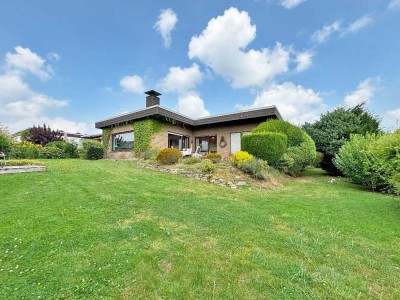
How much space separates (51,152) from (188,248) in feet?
56.1

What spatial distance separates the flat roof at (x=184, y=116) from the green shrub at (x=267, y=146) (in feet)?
11.9

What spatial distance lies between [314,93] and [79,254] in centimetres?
1741

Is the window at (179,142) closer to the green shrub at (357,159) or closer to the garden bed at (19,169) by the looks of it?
the garden bed at (19,169)

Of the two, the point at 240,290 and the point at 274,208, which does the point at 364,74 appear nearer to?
the point at 274,208

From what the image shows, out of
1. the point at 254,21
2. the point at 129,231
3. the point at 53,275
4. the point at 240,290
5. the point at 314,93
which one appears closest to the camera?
the point at 240,290

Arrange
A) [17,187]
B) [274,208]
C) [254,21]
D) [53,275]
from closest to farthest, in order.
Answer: [53,275]
[274,208]
[17,187]
[254,21]

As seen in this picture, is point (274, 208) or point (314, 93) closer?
point (274, 208)

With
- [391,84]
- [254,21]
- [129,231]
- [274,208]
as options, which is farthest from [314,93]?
[129,231]

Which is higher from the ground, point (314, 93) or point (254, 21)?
point (254, 21)

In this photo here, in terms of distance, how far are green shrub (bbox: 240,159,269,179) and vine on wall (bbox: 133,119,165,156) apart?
7791 mm

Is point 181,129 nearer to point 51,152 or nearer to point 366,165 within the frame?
point 51,152

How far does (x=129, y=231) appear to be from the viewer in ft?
11.8

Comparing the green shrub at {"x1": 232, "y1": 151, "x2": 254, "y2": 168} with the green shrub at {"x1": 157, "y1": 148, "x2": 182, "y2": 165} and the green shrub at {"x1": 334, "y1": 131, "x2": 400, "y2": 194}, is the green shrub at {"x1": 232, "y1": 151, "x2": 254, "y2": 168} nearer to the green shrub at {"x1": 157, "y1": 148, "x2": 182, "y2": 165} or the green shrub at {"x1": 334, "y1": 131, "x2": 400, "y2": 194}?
the green shrub at {"x1": 157, "y1": 148, "x2": 182, "y2": 165}

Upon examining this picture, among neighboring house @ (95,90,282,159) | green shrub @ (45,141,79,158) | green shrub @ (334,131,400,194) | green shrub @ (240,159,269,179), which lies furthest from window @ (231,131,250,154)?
green shrub @ (45,141,79,158)
